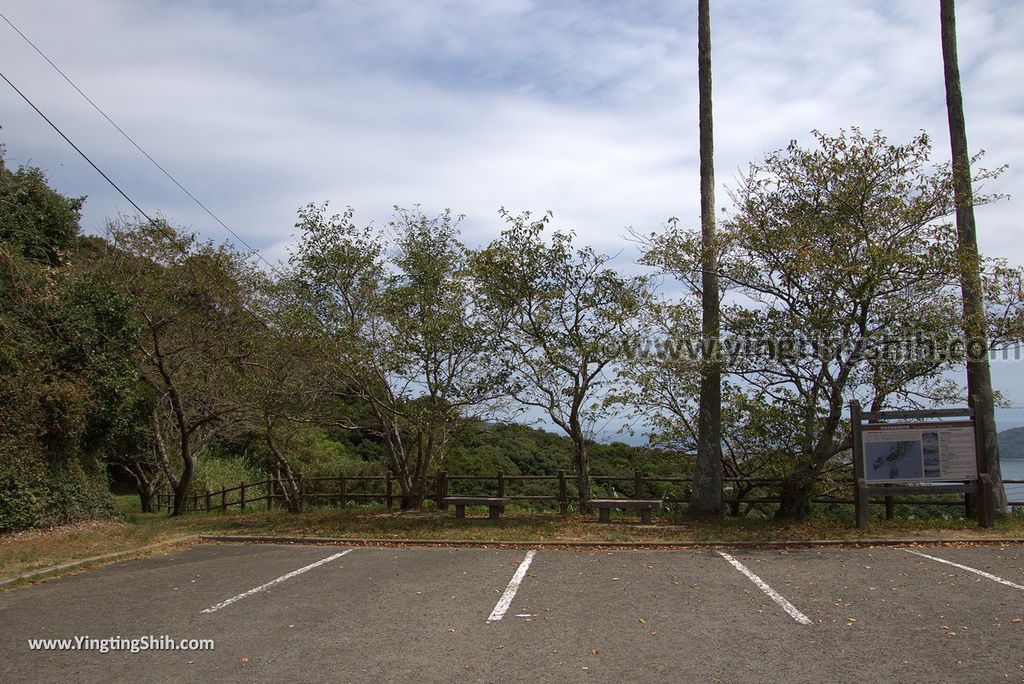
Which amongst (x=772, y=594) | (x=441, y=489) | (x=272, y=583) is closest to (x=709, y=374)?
(x=772, y=594)

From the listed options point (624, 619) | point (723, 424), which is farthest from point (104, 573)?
point (723, 424)

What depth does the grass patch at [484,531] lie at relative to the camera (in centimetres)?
1069

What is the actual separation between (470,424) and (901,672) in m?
10.9

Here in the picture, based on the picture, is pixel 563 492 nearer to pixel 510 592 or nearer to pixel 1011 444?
pixel 510 592

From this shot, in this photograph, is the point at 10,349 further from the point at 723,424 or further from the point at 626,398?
the point at 723,424

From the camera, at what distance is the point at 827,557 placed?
9422 mm

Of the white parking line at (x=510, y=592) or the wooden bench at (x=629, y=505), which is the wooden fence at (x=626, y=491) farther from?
the white parking line at (x=510, y=592)

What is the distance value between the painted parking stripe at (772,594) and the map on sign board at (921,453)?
3634 millimetres

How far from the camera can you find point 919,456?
1145 centimetres

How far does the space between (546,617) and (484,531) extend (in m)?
5.41

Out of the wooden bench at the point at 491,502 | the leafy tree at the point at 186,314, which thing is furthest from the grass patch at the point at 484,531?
the leafy tree at the point at 186,314

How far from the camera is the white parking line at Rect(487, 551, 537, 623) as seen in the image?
675 cm

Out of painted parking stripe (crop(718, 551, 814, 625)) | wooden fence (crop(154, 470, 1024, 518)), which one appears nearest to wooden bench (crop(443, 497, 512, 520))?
wooden fence (crop(154, 470, 1024, 518))

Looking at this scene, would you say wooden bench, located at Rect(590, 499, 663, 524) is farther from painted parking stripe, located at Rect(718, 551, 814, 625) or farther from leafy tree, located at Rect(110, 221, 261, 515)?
leafy tree, located at Rect(110, 221, 261, 515)
